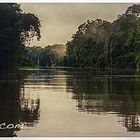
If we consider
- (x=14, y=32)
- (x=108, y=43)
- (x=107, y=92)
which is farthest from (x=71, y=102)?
(x=14, y=32)

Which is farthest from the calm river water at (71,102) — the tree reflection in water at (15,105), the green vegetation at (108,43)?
the green vegetation at (108,43)

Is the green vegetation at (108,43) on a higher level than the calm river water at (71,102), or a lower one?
higher

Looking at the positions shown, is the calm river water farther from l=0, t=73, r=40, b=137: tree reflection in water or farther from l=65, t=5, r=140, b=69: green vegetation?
l=65, t=5, r=140, b=69: green vegetation

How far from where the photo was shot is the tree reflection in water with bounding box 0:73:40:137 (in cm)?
648

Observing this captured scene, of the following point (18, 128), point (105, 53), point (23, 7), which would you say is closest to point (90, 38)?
point (105, 53)

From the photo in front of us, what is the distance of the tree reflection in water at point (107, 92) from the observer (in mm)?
6797

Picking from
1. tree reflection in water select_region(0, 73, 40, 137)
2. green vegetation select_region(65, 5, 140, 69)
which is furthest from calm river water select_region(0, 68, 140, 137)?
green vegetation select_region(65, 5, 140, 69)

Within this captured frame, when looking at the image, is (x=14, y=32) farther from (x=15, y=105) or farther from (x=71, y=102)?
(x=71, y=102)

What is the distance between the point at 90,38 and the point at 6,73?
912 millimetres

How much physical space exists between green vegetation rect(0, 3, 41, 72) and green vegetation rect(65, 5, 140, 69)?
0.43m

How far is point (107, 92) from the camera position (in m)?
7.11

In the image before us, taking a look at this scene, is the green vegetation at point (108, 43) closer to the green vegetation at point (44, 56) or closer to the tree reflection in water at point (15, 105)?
the green vegetation at point (44, 56)

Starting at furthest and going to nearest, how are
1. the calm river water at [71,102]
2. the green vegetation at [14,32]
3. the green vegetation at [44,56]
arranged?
the green vegetation at [44,56], the green vegetation at [14,32], the calm river water at [71,102]

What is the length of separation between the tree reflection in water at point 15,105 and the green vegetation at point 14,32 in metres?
0.13
